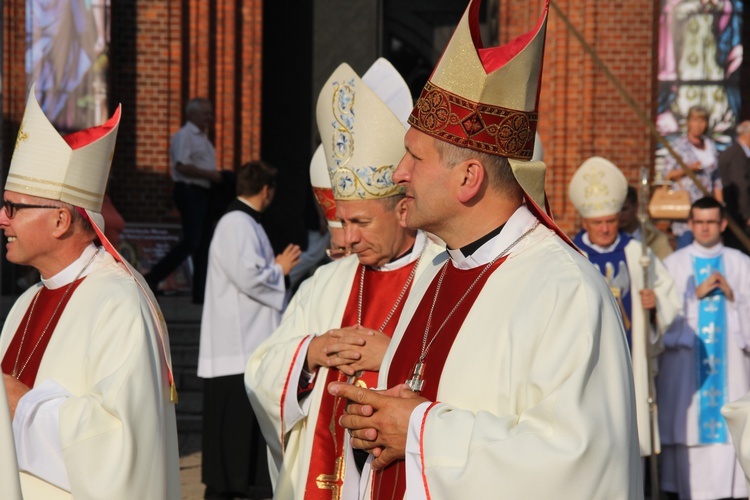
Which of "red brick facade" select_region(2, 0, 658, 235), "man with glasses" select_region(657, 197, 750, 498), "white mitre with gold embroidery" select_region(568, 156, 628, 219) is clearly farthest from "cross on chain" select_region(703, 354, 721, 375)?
"red brick facade" select_region(2, 0, 658, 235)

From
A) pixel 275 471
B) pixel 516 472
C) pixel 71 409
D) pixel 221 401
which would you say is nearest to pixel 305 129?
pixel 221 401

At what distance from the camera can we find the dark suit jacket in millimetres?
12156

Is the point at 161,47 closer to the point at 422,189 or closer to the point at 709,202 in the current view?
the point at 709,202

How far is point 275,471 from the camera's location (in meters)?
5.24

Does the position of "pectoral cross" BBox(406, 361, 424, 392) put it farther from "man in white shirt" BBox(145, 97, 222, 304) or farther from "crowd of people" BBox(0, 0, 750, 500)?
"man in white shirt" BBox(145, 97, 222, 304)

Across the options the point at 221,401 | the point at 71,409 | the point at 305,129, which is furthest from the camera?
the point at 305,129

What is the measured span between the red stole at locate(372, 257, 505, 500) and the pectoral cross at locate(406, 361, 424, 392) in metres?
0.01

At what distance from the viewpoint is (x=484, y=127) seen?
3.40 m

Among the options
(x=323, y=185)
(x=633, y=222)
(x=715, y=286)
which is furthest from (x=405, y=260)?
(x=633, y=222)

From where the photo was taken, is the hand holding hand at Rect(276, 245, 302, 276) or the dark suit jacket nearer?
the hand holding hand at Rect(276, 245, 302, 276)

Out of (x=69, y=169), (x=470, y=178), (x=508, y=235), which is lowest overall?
(x=508, y=235)

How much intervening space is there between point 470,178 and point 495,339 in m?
0.44

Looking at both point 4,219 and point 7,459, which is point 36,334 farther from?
point 7,459

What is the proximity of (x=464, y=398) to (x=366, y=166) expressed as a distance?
182 cm
